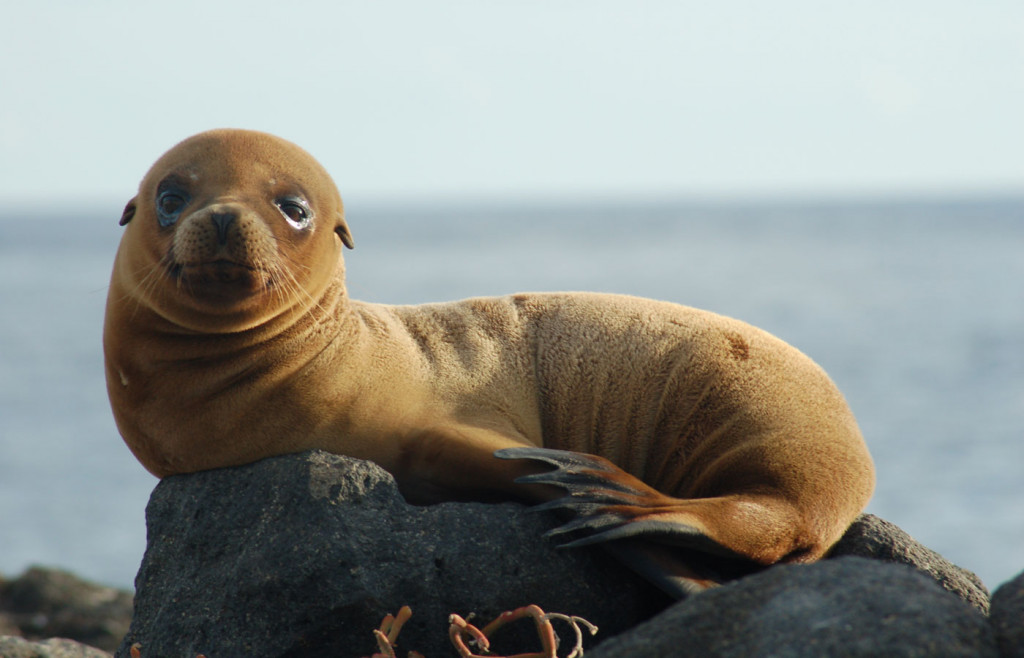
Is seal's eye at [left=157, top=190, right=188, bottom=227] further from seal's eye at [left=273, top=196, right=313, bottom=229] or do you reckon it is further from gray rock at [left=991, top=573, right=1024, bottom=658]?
gray rock at [left=991, top=573, right=1024, bottom=658]

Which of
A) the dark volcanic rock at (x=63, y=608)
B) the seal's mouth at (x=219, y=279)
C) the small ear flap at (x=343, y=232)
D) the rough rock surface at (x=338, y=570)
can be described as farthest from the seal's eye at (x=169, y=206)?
the dark volcanic rock at (x=63, y=608)

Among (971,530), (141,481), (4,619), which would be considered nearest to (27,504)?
(141,481)

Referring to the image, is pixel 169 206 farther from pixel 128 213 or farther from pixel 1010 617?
pixel 1010 617

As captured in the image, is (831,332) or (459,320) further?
(831,332)

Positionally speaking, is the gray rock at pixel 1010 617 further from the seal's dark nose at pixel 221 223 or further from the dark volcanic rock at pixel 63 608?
the dark volcanic rock at pixel 63 608

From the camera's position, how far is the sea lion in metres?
4.06

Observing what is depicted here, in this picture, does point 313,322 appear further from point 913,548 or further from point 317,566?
point 913,548

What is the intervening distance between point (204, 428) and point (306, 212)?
922 mm

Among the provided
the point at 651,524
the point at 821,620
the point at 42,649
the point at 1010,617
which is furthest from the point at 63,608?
the point at 1010,617

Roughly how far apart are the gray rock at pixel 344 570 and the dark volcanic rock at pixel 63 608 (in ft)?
12.3

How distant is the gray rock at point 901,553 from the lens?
453 centimetres

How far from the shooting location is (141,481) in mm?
23938

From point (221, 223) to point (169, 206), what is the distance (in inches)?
16.0

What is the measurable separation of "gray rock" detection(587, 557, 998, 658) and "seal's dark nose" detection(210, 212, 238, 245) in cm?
198
